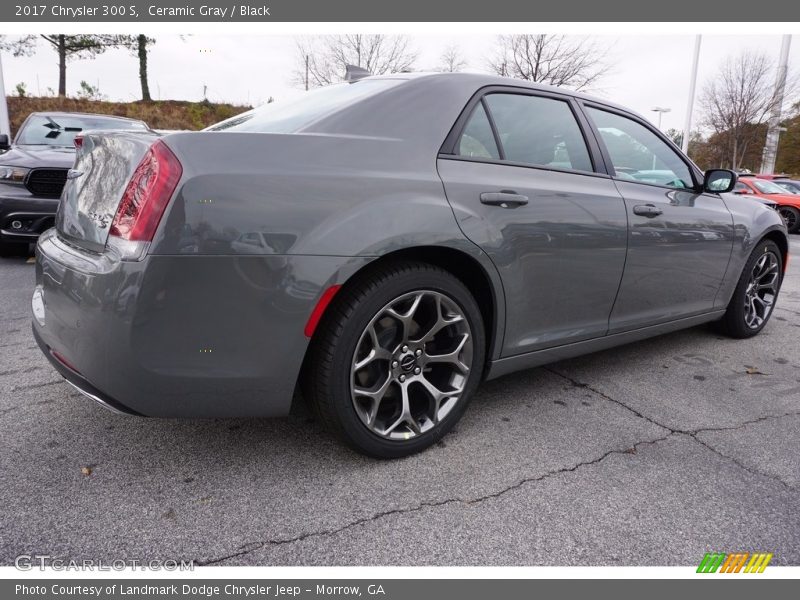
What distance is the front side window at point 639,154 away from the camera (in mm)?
3014

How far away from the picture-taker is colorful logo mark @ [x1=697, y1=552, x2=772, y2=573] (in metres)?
1.73

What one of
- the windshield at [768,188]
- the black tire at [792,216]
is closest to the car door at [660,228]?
the black tire at [792,216]

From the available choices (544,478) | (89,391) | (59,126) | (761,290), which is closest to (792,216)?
(761,290)

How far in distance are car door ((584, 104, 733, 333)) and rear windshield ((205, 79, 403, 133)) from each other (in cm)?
127

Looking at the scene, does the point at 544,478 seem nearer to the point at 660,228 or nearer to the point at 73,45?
the point at 660,228

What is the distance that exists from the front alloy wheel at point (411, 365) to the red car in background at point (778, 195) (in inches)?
598

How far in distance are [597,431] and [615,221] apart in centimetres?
104

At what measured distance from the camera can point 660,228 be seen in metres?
3.05

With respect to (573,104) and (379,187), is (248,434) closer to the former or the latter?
(379,187)

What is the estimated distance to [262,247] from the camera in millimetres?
1785

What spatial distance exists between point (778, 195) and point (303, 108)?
56.7 feet

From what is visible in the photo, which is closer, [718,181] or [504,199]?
[504,199]

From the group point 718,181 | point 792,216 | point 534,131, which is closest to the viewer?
point 534,131
